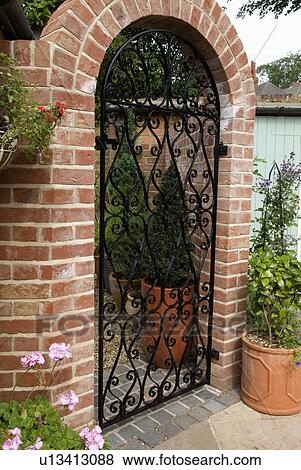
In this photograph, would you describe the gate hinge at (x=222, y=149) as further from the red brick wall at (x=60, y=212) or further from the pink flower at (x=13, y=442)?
the pink flower at (x=13, y=442)

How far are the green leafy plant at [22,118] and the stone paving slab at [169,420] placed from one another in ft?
6.16

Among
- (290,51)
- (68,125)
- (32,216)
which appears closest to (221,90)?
(68,125)

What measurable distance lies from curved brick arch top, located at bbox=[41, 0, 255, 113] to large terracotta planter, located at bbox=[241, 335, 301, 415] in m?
1.81

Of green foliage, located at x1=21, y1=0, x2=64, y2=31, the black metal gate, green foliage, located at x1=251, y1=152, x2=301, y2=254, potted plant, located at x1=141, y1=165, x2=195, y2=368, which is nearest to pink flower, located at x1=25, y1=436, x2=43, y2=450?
the black metal gate

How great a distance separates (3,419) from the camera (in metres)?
2.01

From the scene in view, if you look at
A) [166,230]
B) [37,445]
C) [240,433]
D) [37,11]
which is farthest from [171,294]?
[37,11]

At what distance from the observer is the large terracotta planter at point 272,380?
9.48 feet

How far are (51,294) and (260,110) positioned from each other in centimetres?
431

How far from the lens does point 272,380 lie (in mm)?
2906

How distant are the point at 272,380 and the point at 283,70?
31.2 m

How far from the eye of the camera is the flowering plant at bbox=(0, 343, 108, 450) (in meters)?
1.88


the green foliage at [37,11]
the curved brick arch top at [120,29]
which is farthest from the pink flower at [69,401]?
the green foliage at [37,11]

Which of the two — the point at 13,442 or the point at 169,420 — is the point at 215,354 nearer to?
the point at 169,420

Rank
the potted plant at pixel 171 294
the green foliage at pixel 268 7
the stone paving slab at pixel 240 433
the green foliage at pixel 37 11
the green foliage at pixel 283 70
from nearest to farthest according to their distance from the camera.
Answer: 1. the stone paving slab at pixel 240 433
2. the potted plant at pixel 171 294
3. the green foliage at pixel 37 11
4. the green foliage at pixel 268 7
5. the green foliage at pixel 283 70
